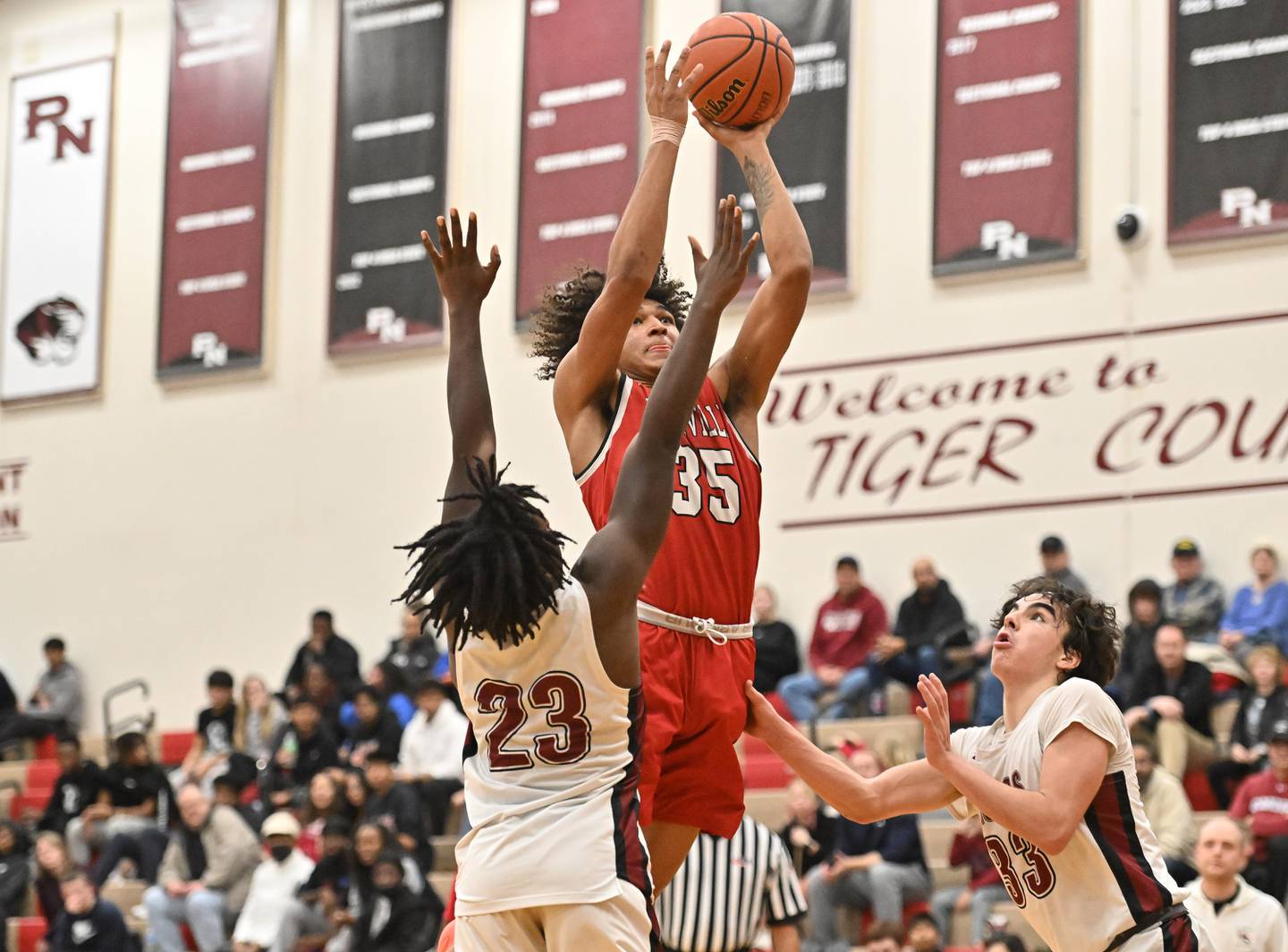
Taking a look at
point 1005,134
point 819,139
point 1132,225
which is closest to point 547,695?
point 1132,225

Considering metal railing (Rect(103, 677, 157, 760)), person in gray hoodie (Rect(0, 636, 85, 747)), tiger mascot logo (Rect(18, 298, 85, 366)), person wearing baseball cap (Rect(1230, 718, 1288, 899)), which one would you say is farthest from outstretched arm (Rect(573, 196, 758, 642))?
tiger mascot logo (Rect(18, 298, 85, 366))

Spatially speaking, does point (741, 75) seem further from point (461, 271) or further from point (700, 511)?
point (700, 511)

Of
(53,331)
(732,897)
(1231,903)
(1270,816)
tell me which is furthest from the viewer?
(53,331)

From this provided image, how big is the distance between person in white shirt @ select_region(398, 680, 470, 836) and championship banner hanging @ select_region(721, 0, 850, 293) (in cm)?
392

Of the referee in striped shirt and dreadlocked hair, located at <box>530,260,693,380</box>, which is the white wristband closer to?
dreadlocked hair, located at <box>530,260,693,380</box>

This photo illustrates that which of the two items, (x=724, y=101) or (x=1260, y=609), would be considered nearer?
(x=724, y=101)

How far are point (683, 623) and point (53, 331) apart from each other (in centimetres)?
1512

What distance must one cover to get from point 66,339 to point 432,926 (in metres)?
9.04

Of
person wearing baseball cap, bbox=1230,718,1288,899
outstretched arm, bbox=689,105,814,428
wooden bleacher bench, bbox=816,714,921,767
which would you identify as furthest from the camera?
wooden bleacher bench, bbox=816,714,921,767

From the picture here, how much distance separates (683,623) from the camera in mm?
4723

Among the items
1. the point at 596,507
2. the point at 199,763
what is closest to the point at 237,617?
the point at 199,763

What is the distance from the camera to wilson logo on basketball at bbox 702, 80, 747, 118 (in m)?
5.24

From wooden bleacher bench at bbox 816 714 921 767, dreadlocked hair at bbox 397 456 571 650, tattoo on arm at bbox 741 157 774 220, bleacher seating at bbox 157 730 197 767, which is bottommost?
bleacher seating at bbox 157 730 197 767

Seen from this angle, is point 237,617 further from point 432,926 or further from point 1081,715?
point 1081,715
